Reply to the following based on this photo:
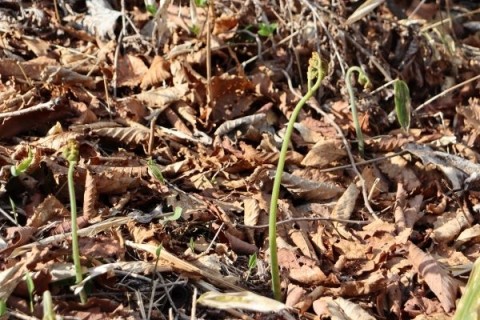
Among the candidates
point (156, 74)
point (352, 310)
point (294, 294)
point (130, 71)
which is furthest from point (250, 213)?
point (130, 71)

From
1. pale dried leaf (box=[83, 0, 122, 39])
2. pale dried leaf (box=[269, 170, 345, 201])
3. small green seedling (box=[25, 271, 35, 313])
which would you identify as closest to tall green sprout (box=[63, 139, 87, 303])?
small green seedling (box=[25, 271, 35, 313])

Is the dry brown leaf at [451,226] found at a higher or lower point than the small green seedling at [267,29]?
lower

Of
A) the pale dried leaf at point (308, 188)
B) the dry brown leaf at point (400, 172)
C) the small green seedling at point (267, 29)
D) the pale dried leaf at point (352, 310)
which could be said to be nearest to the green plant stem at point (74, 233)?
the pale dried leaf at point (352, 310)

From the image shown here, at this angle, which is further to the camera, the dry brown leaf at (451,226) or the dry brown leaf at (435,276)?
the dry brown leaf at (451,226)

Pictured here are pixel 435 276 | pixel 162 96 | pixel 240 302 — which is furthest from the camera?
pixel 162 96

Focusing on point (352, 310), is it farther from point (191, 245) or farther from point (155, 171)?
point (155, 171)

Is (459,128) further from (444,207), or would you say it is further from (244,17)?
(244,17)

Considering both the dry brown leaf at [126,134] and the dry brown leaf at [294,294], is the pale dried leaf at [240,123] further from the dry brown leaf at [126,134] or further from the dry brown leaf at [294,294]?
the dry brown leaf at [294,294]

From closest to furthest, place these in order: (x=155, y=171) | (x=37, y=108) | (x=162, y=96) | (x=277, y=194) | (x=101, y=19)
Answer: (x=277, y=194) < (x=155, y=171) < (x=37, y=108) < (x=162, y=96) < (x=101, y=19)

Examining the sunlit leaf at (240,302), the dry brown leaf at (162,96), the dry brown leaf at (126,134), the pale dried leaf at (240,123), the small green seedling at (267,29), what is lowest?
the pale dried leaf at (240,123)
